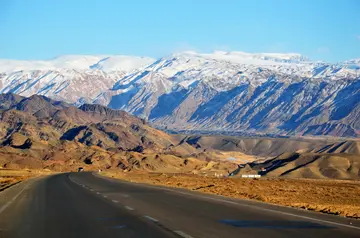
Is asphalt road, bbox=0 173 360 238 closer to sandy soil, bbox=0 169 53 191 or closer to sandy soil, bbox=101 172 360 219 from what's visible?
sandy soil, bbox=101 172 360 219

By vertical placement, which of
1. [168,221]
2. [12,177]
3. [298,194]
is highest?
[298,194]

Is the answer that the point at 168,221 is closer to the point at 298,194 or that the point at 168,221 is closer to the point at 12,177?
the point at 298,194

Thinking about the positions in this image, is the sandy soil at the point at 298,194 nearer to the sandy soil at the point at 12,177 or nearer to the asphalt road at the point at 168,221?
the asphalt road at the point at 168,221

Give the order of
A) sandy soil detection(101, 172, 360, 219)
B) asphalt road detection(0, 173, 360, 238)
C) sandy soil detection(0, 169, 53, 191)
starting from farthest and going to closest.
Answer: sandy soil detection(0, 169, 53, 191)
sandy soil detection(101, 172, 360, 219)
asphalt road detection(0, 173, 360, 238)

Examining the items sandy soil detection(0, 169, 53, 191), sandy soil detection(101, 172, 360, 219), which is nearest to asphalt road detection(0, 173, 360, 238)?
sandy soil detection(101, 172, 360, 219)

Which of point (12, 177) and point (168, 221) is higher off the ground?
point (168, 221)

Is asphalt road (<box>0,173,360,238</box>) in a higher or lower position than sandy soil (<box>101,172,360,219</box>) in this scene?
lower

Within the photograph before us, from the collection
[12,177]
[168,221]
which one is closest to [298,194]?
[168,221]

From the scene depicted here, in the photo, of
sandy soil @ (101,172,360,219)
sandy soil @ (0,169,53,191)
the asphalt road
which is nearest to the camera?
the asphalt road

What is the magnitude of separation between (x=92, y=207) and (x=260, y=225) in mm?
10649

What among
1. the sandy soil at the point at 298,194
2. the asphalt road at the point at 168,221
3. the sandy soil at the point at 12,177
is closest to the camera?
the asphalt road at the point at 168,221

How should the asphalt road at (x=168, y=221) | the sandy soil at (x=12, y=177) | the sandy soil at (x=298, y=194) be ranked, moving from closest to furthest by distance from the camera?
1. the asphalt road at (x=168, y=221)
2. the sandy soil at (x=298, y=194)
3. the sandy soil at (x=12, y=177)

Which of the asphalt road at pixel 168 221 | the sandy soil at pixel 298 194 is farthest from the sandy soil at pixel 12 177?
the asphalt road at pixel 168 221

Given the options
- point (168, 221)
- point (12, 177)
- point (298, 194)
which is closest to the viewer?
point (168, 221)
